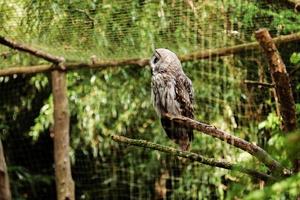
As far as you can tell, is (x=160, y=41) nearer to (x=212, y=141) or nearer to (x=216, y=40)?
(x=216, y=40)

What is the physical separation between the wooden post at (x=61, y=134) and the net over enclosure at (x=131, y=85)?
0.04 feet

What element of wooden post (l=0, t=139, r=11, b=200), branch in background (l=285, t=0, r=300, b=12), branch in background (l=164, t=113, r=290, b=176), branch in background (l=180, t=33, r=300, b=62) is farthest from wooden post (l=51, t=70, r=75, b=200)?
branch in background (l=164, t=113, r=290, b=176)

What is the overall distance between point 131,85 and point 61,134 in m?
0.91

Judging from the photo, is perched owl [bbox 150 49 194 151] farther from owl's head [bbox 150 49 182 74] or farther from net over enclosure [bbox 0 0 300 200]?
net over enclosure [bbox 0 0 300 200]

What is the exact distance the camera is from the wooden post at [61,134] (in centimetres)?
282

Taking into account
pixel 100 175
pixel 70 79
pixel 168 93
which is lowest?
pixel 100 175

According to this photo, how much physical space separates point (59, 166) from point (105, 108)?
0.99 m

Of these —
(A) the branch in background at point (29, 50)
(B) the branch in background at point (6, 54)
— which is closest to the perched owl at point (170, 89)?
(A) the branch in background at point (29, 50)

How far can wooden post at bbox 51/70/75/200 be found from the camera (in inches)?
111

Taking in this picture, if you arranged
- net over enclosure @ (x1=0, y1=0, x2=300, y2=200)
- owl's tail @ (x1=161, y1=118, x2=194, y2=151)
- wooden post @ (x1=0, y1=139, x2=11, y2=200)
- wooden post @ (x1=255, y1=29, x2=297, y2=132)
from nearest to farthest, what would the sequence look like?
wooden post @ (x1=255, y1=29, x2=297, y2=132) < wooden post @ (x1=0, y1=139, x2=11, y2=200) < owl's tail @ (x1=161, y1=118, x2=194, y2=151) < net over enclosure @ (x1=0, y1=0, x2=300, y2=200)

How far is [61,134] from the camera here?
2859 millimetres

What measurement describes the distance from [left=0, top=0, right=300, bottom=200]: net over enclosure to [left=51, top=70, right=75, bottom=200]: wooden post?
0.5 inches

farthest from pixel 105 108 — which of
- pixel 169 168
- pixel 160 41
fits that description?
pixel 160 41

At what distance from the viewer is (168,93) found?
2342 millimetres
